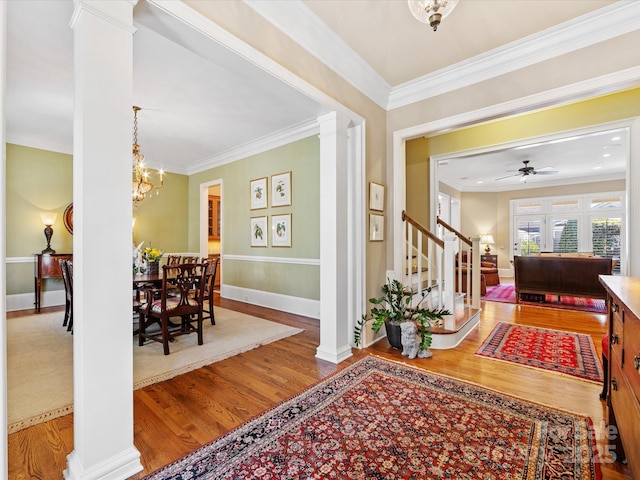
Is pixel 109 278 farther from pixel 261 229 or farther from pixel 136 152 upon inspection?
pixel 261 229

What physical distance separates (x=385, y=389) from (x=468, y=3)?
293 centimetres

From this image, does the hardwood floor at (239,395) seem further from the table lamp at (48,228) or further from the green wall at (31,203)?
the green wall at (31,203)

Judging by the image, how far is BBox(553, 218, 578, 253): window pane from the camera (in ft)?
28.1

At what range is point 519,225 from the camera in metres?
9.33

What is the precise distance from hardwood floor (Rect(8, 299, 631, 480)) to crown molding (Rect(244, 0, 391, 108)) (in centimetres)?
270

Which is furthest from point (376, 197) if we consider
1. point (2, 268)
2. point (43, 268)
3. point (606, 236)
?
point (606, 236)

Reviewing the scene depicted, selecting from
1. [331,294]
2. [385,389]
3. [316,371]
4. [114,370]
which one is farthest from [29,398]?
[385,389]

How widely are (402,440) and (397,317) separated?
1.50m

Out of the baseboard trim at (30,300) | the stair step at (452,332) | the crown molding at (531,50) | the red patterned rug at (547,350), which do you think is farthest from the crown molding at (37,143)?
the red patterned rug at (547,350)

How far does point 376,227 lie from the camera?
131 inches

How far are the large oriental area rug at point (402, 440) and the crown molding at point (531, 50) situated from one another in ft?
9.22

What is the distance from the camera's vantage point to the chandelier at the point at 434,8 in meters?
1.67

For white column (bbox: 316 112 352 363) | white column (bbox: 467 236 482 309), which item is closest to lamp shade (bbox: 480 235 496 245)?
white column (bbox: 467 236 482 309)

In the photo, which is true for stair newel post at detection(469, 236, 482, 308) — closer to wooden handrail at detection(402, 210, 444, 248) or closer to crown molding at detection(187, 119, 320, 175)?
wooden handrail at detection(402, 210, 444, 248)
